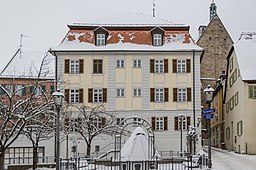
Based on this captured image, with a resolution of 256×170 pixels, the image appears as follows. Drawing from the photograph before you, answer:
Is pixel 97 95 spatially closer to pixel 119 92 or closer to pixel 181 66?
pixel 119 92

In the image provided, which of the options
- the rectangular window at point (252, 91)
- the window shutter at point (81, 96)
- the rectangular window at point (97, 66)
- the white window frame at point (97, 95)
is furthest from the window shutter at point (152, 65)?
the rectangular window at point (252, 91)

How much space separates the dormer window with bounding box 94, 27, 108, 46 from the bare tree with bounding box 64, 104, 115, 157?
6091mm

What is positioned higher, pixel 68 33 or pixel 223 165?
pixel 68 33

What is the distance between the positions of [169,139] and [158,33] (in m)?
10.2

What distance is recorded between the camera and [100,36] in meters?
49.3

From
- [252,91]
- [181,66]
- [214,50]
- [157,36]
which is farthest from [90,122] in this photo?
[214,50]

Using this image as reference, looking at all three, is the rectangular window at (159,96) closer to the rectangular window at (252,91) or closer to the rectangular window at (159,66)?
the rectangular window at (159,66)

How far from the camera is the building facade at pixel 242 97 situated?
144ft

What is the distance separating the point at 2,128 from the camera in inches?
947

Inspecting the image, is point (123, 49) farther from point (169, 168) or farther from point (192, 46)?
point (169, 168)

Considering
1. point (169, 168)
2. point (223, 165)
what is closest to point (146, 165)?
point (169, 168)

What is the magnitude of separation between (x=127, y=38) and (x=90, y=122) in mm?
10113

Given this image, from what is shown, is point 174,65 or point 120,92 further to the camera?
point 174,65

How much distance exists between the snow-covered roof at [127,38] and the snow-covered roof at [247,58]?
12.6ft
